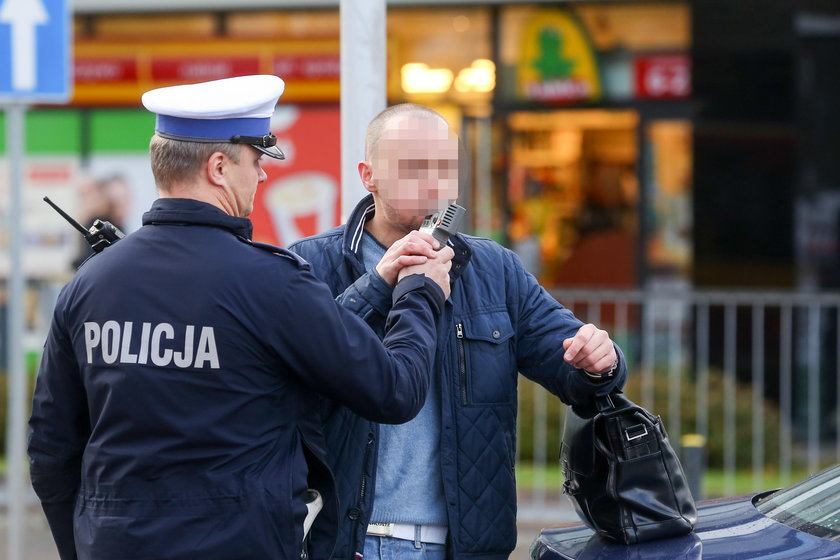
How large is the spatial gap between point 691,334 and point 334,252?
20.5 ft

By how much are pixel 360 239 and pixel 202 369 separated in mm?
782

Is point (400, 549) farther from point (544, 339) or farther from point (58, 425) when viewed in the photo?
point (58, 425)

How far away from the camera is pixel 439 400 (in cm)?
286

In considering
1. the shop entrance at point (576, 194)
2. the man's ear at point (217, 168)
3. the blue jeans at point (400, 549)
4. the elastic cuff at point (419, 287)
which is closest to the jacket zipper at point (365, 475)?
the blue jeans at point (400, 549)

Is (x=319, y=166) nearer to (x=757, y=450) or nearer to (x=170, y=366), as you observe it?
(x=757, y=450)

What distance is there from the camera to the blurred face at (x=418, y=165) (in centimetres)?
283

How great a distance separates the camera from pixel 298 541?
2445mm

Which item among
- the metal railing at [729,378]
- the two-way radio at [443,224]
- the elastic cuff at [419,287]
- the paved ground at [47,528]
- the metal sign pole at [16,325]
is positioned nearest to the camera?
the elastic cuff at [419,287]

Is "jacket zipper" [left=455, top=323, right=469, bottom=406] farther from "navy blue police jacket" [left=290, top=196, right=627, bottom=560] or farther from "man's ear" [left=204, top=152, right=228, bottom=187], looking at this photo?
"man's ear" [left=204, top=152, right=228, bottom=187]

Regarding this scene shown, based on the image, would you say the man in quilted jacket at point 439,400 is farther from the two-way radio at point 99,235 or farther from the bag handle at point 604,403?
the two-way radio at point 99,235

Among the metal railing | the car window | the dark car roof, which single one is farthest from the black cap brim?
the metal railing

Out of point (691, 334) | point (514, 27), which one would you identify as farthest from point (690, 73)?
point (691, 334)

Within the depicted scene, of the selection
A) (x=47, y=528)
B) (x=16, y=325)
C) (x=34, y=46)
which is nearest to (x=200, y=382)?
(x=16, y=325)

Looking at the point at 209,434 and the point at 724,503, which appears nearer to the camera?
the point at 209,434
